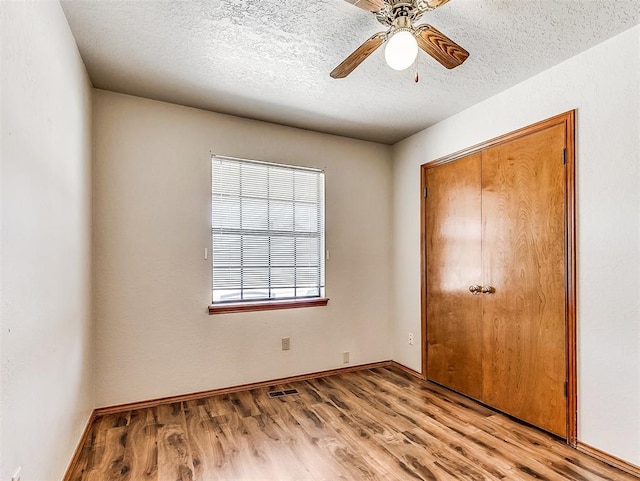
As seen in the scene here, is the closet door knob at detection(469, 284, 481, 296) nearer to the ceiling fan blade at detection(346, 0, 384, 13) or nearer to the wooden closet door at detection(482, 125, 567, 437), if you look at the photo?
the wooden closet door at detection(482, 125, 567, 437)

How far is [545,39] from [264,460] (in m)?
3.06

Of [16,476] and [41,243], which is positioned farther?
[41,243]

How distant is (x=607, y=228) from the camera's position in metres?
2.08

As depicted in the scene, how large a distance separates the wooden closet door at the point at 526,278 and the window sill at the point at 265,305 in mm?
1557

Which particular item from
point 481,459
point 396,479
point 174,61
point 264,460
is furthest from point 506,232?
point 174,61

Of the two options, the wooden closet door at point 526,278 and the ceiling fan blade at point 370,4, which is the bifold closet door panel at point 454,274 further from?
the ceiling fan blade at point 370,4

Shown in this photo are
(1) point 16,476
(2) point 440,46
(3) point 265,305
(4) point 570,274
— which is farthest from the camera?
(3) point 265,305

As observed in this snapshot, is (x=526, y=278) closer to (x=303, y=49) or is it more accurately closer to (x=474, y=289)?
(x=474, y=289)

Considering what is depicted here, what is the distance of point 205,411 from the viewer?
269cm

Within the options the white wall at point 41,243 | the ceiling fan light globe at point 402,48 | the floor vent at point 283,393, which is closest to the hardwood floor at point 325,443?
the floor vent at point 283,393

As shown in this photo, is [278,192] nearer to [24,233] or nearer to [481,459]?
[24,233]

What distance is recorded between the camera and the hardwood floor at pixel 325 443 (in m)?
1.95

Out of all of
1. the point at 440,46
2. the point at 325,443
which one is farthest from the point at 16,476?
the point at 440,46

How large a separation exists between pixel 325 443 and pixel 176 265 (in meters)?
1.80
